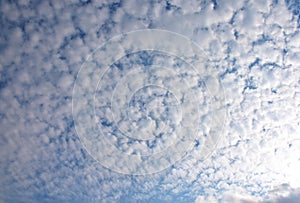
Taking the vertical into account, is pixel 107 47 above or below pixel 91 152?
above

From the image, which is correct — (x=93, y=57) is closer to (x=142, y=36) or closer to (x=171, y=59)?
(x=142, y=36)

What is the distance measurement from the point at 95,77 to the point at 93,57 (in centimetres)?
139

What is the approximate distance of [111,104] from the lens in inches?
627

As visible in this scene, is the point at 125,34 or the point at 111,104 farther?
the point at 111,104

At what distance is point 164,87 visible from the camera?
15070 millimetres

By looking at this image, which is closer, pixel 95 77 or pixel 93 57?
pixel 93 57

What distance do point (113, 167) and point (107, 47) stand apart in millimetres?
11748

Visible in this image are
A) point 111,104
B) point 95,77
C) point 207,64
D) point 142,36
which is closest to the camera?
point 142,36

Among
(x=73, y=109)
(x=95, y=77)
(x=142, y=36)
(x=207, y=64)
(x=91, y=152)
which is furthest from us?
(x=91, y=152)

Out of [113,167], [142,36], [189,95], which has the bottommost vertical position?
[113,167]

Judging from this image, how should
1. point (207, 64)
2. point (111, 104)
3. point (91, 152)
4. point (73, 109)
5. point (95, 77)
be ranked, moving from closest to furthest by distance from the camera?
1. point (207, 64)
2. point (95, 77)
3. point (111, 104)
4. point (73, 109)
5. point (91, 152)

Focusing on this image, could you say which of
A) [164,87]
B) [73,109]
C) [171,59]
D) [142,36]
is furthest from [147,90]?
[73,109]

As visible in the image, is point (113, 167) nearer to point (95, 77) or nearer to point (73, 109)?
point (73, 109)

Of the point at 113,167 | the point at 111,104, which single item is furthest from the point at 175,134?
the point at 113,167
